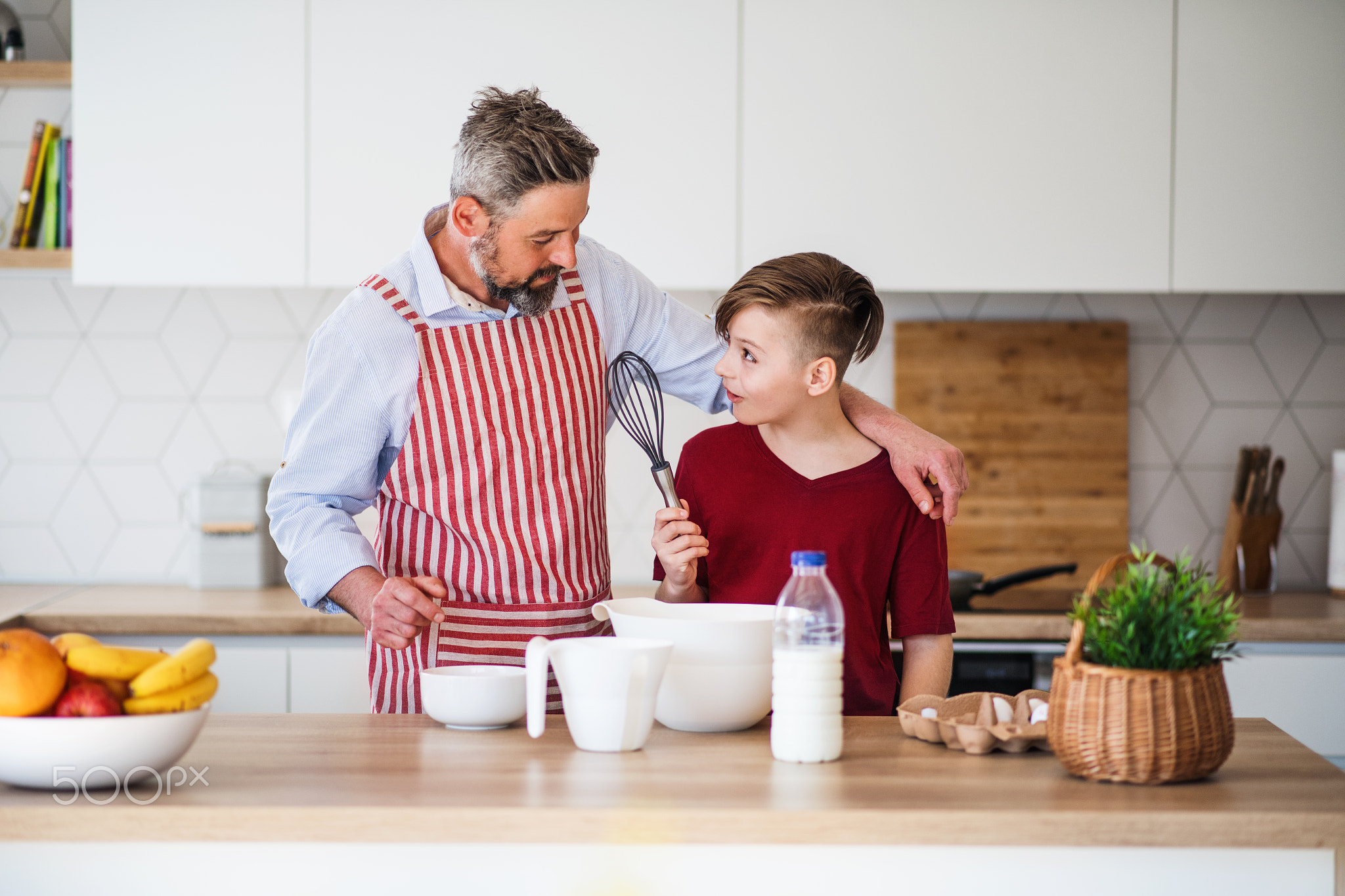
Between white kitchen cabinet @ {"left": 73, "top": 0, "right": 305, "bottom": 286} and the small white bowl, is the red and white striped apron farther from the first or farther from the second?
white kitchen cabinet @ {"left": 73, "top": 0, "right": 305, "bottom": 286}

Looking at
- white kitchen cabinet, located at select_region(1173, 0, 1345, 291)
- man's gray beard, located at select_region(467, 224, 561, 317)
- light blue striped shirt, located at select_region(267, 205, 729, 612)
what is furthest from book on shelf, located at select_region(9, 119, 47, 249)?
white kitchen cabinet, located at select_region(1173, 0, 1345, 291)

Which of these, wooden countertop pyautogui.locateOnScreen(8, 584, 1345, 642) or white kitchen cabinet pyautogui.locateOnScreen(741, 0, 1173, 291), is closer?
wooden countertop pyautogui.locateOnScreen(8, 584, 1345, 642)

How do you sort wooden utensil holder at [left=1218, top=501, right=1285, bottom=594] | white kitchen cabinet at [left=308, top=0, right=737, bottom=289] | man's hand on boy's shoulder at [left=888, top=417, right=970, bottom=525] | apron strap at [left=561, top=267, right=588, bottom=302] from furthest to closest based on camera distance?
wooden utensil holder at [left=1218, top=501, right=1285, bottom=594]
white kitchen cabinet at [left=308, top=0, right=737, bottom=289]
apron strap at [left=561, top=267, right=588, bottom=302]
man's hand on boy's shoulder at [left=888, top=417, right=970, bottom=525]

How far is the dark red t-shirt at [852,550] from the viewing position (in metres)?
1.49

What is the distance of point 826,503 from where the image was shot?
1524 mm

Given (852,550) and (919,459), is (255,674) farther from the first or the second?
(919,459)

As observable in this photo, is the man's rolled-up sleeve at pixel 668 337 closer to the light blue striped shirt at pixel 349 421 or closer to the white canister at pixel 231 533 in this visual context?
the light blue striped shirt at pixel 349 421

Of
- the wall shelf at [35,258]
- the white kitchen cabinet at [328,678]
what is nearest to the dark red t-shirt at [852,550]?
the white kitchen cabinet at [328,678]

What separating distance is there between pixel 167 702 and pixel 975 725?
74 cm

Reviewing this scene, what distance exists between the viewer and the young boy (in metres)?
1.49

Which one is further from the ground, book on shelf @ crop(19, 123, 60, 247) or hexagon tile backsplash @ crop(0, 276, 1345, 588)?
book on shelf @ crop(19, 123, 60, 247)

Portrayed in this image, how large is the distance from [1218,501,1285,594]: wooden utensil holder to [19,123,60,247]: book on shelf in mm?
2770

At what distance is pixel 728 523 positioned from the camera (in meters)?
1.56

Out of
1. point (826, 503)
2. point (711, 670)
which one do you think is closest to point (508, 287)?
point (826, 503)
